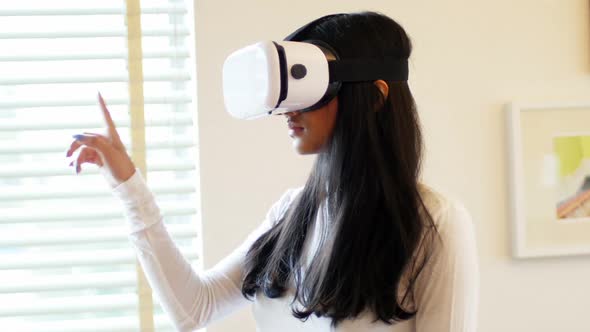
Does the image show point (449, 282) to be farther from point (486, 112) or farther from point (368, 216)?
point (486, 112)

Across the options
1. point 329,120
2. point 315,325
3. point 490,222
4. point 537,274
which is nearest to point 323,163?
point 329,120

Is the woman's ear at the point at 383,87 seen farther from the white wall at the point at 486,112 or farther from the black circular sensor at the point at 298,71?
the white wall at the point at 486,112

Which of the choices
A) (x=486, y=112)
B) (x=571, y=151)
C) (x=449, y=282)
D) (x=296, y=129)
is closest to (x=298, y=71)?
(x=296, y=129)

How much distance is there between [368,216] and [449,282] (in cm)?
15

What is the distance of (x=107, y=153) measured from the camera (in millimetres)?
1158

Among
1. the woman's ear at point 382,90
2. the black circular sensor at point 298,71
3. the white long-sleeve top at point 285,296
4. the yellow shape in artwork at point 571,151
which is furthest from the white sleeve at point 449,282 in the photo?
the yellow shape in artwork at point 571,151

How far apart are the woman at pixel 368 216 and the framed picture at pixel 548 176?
1.61 feet

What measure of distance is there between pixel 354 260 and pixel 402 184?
0.44 feet

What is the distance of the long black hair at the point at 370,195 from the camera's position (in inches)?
45.0

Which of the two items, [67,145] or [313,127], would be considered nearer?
[313,127]

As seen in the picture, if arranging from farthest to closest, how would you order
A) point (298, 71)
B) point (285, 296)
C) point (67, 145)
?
point (67, 145)
point (285, 296)
point (298, 71)

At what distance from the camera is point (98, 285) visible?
157 centimetres

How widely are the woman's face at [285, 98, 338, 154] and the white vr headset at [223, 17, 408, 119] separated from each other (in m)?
0.01

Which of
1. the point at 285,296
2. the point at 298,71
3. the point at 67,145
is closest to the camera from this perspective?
the point at 298,71
